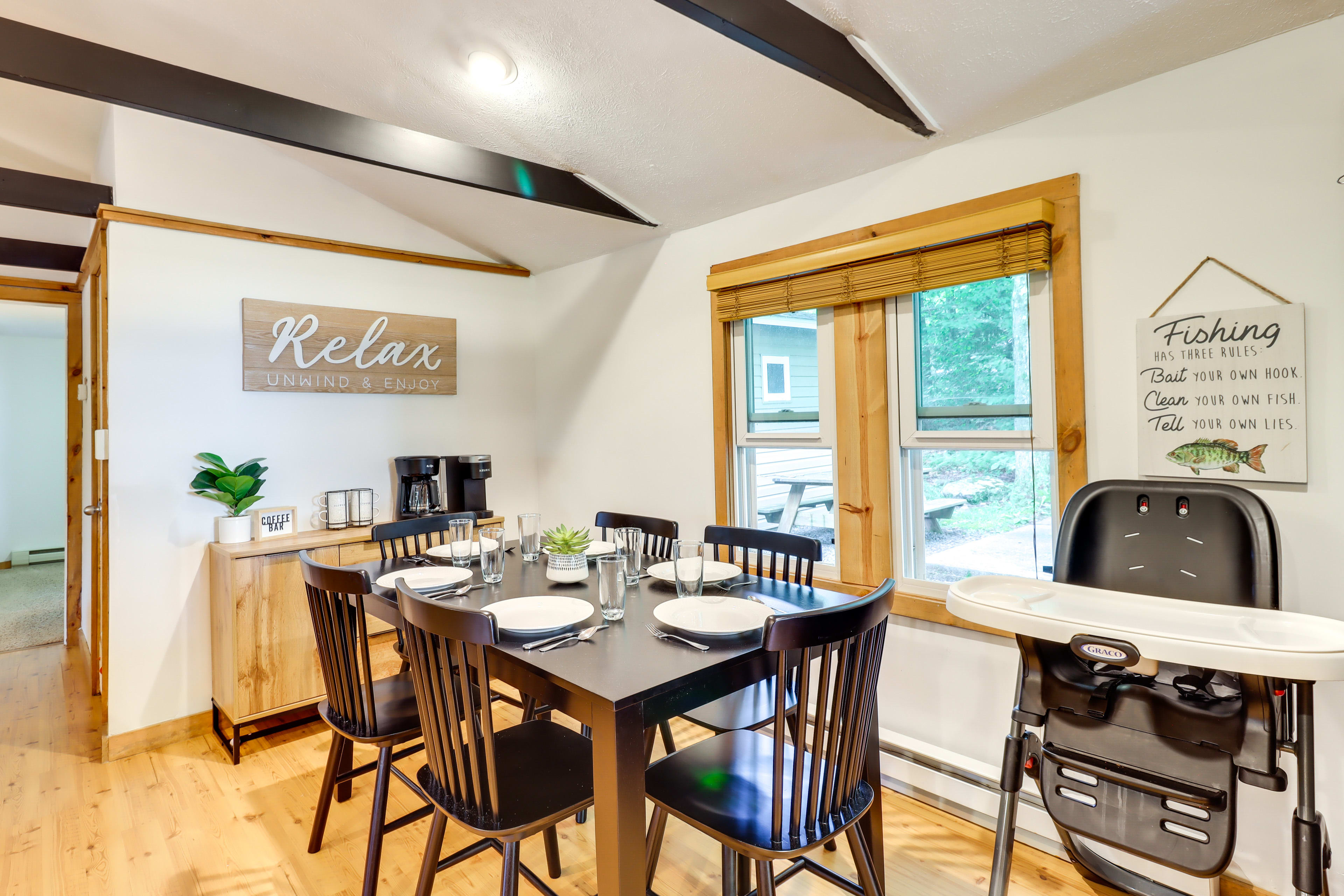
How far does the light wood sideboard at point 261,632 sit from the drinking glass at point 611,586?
1.46 metres

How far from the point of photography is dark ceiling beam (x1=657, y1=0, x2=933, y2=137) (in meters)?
1.50

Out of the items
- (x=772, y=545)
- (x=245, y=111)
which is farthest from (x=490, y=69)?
(x=772, y=545)

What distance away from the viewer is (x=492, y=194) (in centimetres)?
317

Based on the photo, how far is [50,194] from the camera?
→ 9.54ft

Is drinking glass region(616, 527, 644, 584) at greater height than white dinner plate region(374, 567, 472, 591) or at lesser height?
greater

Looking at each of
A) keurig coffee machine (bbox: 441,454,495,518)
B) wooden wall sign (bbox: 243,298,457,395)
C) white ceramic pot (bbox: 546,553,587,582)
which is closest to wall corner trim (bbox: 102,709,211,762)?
keurig coffee machine (bbox: 441,454,495,518)

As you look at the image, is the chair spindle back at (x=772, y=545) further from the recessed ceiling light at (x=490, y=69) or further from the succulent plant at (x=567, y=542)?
the recessed ceiling light at (x=490, y=69)

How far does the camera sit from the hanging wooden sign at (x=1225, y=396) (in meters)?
1.60

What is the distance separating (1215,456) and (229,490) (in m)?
3.55

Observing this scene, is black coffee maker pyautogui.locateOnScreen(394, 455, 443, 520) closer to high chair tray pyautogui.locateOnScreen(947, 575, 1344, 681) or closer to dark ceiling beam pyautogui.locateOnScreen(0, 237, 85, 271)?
dark ceiling beam pyautogui.locateOnScreen(0, 237, 85, 271)

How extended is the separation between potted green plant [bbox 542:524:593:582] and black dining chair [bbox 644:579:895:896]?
641 mm

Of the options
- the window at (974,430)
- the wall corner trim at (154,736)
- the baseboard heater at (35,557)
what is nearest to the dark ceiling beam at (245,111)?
the window at (974,430)

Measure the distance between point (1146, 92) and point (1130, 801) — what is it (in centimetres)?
179

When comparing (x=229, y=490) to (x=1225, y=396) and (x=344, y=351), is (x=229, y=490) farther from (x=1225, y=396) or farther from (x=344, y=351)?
(x=1225, y=396)
